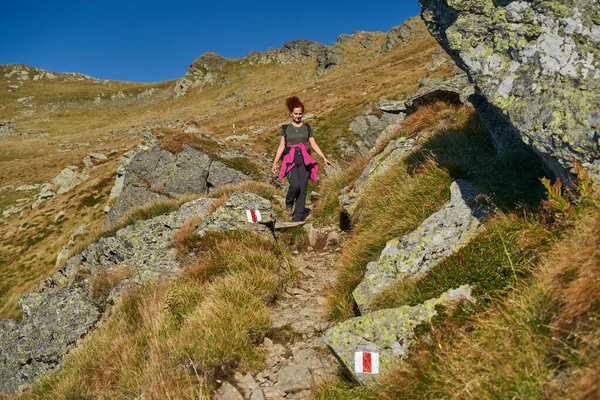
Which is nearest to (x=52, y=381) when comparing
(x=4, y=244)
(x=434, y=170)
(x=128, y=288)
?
(x=128, y=288)

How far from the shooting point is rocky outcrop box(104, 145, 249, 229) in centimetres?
2378

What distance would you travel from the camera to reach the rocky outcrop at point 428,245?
514 cm

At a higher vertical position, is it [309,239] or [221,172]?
[221,172]

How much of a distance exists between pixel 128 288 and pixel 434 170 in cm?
732

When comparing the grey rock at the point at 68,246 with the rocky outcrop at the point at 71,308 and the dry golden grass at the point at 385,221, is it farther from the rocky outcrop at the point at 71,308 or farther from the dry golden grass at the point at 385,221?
the dry golden grass at the point at 385,221

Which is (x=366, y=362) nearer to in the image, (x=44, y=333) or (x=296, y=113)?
(x=296, y=113)

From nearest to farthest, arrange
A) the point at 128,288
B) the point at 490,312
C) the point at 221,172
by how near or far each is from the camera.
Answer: the point at 490,312 < the point at 128,288 < the point at 221,172

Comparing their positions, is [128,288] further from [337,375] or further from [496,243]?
[496,243]

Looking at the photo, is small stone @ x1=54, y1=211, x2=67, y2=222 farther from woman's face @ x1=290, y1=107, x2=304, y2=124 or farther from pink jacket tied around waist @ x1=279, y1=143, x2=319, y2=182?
woman's face @ x1=290, y1=107, x2=304, y2=124

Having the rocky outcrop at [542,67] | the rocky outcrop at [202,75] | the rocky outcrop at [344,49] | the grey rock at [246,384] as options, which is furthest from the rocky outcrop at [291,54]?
the grey rock at [246,384]

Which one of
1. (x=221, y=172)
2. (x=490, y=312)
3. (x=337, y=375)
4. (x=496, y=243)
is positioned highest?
(x=221, y=172)

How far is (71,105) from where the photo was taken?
531ft

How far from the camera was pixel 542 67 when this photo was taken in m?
3.99

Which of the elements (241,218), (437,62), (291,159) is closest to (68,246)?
(241,218)
